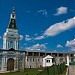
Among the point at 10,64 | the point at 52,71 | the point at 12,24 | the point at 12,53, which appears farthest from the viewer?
the point at 12,24

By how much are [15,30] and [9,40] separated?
6.48 feet

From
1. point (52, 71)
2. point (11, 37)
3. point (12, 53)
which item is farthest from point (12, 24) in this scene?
point (52, 71)

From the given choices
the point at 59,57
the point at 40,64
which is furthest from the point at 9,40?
the point at 59,57

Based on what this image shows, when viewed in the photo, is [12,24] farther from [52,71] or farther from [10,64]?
[52,71]

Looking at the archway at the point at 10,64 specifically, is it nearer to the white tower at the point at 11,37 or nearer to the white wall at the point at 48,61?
the white tower at the point at 11,37

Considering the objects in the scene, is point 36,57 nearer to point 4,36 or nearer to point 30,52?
point 30,52

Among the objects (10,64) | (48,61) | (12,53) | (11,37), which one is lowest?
(10,64)

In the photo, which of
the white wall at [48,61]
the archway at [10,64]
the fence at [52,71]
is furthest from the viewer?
the white wall at [48,61]

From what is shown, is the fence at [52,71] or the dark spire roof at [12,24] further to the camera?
the dark spire roof at [12,24]

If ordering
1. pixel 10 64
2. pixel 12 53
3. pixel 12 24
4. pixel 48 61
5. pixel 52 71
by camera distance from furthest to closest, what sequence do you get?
pixel 48 61 → pixel 12 24 → pixel 12 53 → pixel 10 64 → pixel 52 71

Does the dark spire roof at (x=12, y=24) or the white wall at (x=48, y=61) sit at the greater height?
the dark spire roof at (x=12, y=24)

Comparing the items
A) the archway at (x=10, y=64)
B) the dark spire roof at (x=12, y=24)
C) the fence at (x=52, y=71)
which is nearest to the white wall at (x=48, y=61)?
the archway at (x=10, y=64)

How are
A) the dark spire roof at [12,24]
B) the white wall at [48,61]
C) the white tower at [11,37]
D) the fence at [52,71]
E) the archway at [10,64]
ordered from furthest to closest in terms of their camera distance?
1. the white wall at [48,61]
2. the dark spire roof at [12,24]
3. the white tower at [11,37]
4. the archway at [10,64]
5. the fence at [52,71]

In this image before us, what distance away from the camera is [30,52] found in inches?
1713
